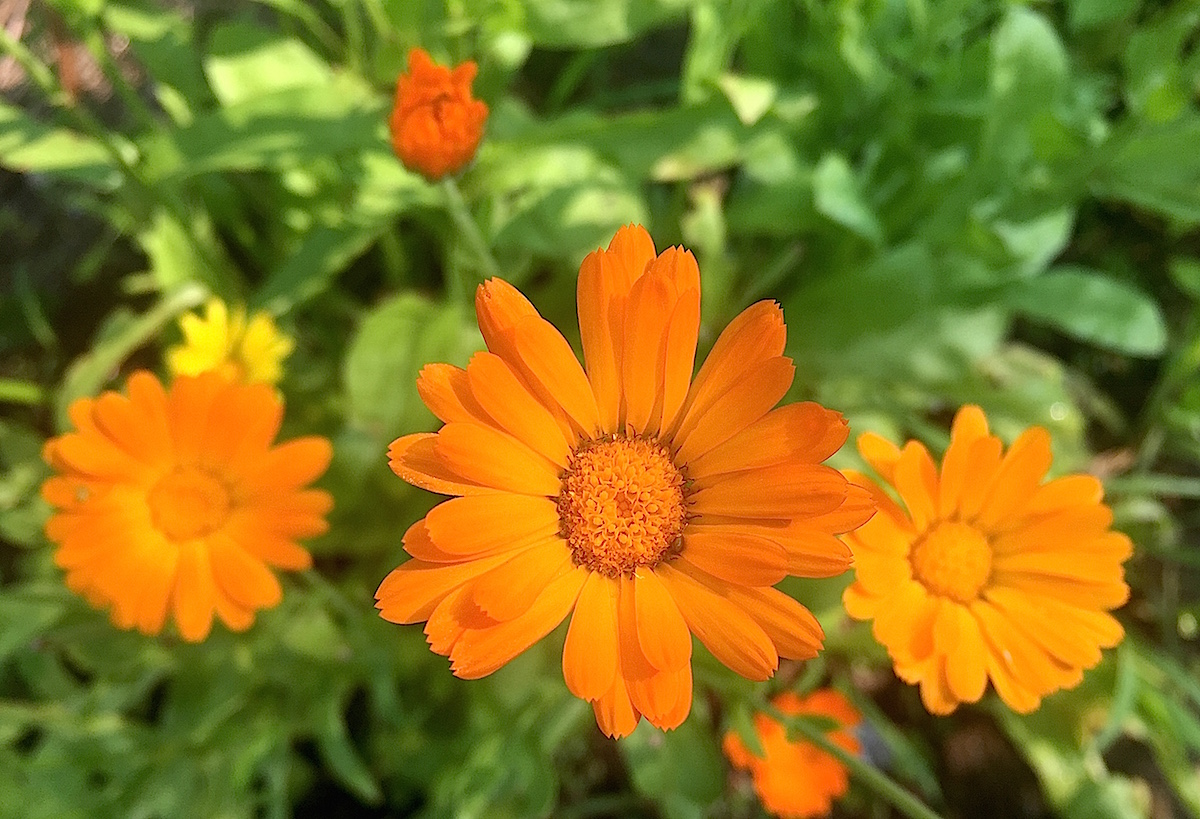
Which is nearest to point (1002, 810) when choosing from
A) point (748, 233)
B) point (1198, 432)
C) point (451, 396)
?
point (1198, 432)

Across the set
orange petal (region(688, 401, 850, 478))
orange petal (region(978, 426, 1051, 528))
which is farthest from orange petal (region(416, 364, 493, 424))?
orange petal (region(978, 426, 1051, 528))

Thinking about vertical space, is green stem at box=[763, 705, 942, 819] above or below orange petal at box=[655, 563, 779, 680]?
below

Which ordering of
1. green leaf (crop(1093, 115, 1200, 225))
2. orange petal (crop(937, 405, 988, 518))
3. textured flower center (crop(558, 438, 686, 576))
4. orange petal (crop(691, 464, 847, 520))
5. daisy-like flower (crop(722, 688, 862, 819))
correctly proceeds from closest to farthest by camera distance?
orange petal (crop(691, 464, 847, 520)), textured flower center (crop(558, 438, 686, 576)), orange petal (crop(937, 405, 988, 518)), green leaf (crop(1093, 115, 1200, 225)), daisy-like flower (crop(722, 688, 862, 819))

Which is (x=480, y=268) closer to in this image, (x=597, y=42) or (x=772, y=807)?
(x=597, y=42)

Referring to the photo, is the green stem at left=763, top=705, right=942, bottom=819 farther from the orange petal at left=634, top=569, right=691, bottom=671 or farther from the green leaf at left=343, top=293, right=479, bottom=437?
the green leaf at left=343, top=293, right=479, bottom=437

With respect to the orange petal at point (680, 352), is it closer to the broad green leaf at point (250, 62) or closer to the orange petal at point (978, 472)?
the orange petal at point (978, 472)

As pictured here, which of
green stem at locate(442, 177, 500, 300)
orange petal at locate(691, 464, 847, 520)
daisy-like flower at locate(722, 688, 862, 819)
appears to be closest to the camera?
orange petal at locate(691, 464, 847, 520)

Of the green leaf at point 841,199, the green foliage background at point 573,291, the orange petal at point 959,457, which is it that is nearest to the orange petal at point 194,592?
the green foliage background at point 573,291
